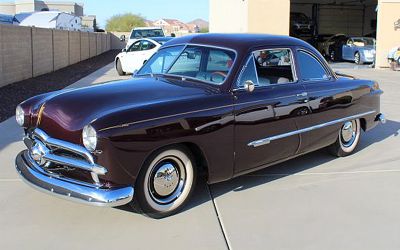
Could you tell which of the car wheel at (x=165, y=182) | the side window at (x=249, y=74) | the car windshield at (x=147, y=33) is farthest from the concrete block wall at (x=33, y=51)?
the car wheel at (x=165, y=182)

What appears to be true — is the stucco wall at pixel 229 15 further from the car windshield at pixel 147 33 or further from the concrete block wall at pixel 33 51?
the concrete block wall at pixel 33 51

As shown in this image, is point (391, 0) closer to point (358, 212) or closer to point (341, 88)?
point (341, 88)

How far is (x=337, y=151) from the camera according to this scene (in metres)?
6.75

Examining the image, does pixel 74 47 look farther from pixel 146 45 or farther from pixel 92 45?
pixel 146 45

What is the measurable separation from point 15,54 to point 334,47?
19.6m

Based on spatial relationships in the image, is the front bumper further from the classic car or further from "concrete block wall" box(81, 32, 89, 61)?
"concrete block wall" box(81, 32, 89, 61)

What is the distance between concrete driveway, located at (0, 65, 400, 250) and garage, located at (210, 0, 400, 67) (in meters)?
17.7

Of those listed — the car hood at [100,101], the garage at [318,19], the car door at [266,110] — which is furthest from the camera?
the garage at [318,19]

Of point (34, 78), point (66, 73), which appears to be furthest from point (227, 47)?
point (66, 73)

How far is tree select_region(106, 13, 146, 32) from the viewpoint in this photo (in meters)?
91.4

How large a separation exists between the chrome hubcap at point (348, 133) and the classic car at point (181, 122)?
344mm

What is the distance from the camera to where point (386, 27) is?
23.8 metres

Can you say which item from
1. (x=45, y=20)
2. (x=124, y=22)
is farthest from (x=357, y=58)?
(x=124, y=22)

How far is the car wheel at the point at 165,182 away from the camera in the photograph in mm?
4426
